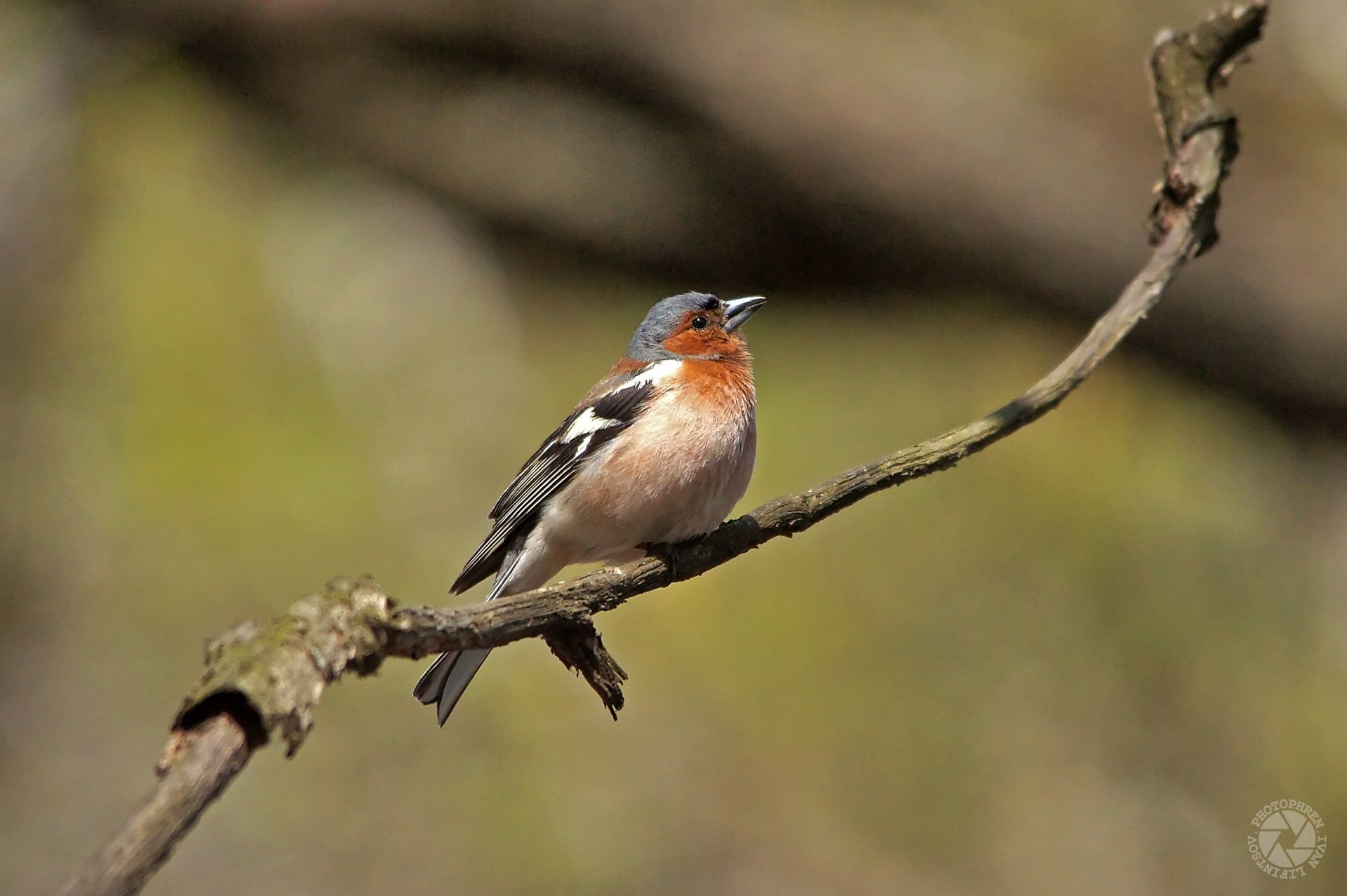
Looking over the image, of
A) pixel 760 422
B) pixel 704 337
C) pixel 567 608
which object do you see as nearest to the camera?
pixel 567 608

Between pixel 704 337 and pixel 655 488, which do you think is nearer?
pixel 655 488

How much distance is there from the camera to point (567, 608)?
2.93m

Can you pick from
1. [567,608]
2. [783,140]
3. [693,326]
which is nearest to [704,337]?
[693,326]

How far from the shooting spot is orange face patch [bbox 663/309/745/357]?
5516mm

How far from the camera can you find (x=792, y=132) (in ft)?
30.7

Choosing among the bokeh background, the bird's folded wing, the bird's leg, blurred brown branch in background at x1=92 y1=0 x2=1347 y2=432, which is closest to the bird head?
the bird's folded wing

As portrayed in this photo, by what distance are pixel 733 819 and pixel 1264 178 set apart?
7.49 metres

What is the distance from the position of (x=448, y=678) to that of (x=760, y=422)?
5.47 meters

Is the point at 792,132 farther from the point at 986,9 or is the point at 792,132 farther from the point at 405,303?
the point at 405,303

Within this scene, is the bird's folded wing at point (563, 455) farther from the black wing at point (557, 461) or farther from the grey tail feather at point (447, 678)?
the grey tail feather at point (447, 678)

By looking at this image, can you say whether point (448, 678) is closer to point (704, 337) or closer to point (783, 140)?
point (704, 337)

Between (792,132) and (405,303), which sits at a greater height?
(792,132)

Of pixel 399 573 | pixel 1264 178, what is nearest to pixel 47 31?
pixel 399 573

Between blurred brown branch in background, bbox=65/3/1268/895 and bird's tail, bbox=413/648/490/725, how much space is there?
0.80m
